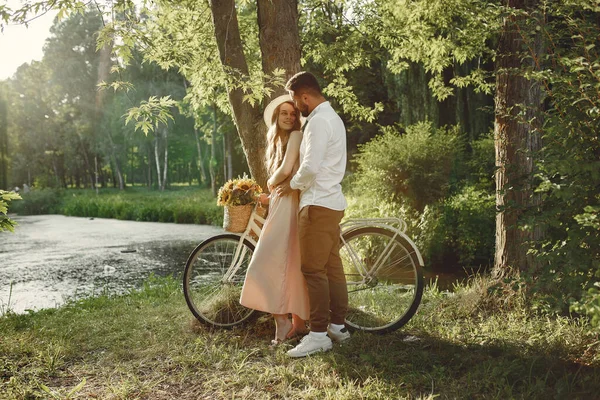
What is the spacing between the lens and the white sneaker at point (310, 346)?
12.9ft

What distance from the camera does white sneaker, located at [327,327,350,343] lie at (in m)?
4.21

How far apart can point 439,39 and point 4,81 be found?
4078 cm

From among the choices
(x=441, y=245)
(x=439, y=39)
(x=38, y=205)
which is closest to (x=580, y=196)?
(x=439, y=39)

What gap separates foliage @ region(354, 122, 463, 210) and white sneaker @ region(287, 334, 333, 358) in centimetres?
727

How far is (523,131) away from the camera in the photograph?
499 cm

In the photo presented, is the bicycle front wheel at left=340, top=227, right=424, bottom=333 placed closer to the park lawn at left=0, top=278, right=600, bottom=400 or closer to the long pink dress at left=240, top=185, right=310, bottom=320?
the park lawn at left=0, top=278, right=600, bottom=400

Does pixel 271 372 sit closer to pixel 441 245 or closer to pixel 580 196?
pixel 580 196

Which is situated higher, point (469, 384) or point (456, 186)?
point (456, 186)

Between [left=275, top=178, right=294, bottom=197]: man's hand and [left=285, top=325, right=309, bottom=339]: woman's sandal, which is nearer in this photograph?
[left=275, top=178, right=294, bottom=197]: man's hand

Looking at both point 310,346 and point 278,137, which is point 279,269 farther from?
point 278,137

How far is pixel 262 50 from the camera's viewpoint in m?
5.12

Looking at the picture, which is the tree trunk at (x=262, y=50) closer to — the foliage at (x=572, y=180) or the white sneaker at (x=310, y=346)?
the white sneaker at (x=310, y=346)

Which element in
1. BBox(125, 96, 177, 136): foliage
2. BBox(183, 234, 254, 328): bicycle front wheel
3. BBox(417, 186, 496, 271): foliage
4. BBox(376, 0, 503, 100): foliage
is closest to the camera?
BBox(125, 96, 177, 136): foliage

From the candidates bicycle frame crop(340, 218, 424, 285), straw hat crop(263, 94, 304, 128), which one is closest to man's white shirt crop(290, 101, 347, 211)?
straw hat crop(263, 94, 304, 128)
